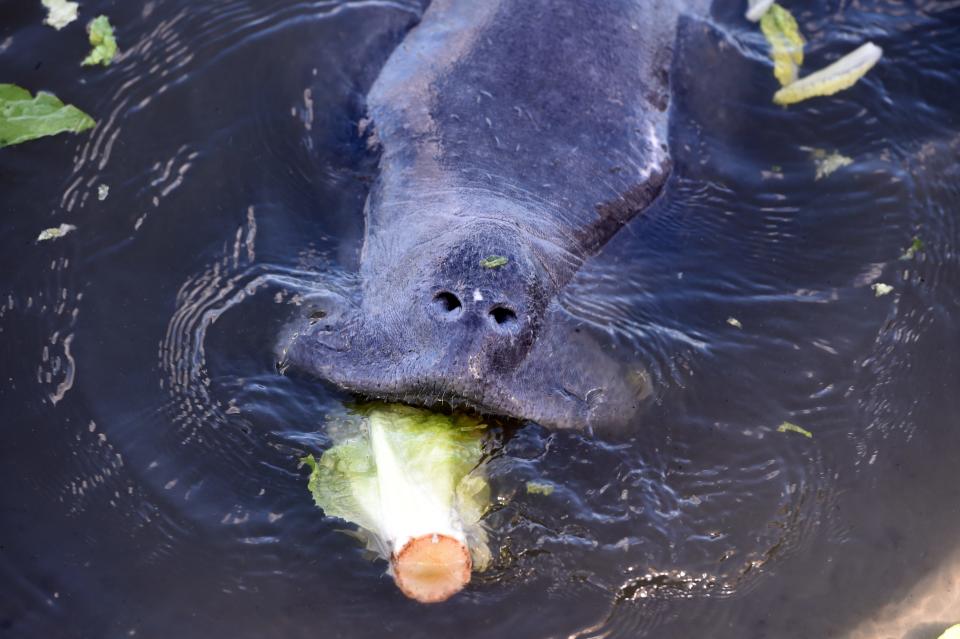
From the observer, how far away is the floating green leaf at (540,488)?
3.88 m

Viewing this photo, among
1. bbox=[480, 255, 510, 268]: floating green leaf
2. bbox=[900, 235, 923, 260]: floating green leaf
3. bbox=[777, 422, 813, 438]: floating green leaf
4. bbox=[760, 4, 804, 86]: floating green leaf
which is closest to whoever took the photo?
bbox=[480, 255, 510, 268]: floating green leaf

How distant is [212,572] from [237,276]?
1.28m

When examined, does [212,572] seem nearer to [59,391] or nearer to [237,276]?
[59,391]

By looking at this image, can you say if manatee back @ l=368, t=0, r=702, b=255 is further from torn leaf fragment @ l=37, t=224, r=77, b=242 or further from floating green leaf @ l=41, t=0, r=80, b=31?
floating green leaf @ l=41, t=0, r=80, b=31

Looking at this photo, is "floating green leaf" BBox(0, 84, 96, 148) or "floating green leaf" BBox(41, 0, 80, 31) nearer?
"floating green leaf" BBox(0, 84, 96, 148)

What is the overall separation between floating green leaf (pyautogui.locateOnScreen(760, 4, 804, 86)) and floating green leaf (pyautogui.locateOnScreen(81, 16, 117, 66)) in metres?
3.58

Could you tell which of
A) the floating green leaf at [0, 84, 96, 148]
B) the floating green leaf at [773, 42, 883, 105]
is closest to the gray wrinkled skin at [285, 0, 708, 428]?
the floating green leaf at [773, 42, 883, 105]

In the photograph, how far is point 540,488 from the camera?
3895 mm

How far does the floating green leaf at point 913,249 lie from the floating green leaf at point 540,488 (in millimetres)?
2267

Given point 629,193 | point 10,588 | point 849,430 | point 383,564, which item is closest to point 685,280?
point 629,193

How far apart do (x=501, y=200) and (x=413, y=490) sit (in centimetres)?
117

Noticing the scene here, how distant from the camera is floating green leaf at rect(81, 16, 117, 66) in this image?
5.17 metres

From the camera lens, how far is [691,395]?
433 centimetres

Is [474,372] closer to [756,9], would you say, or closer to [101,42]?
[101,42]
